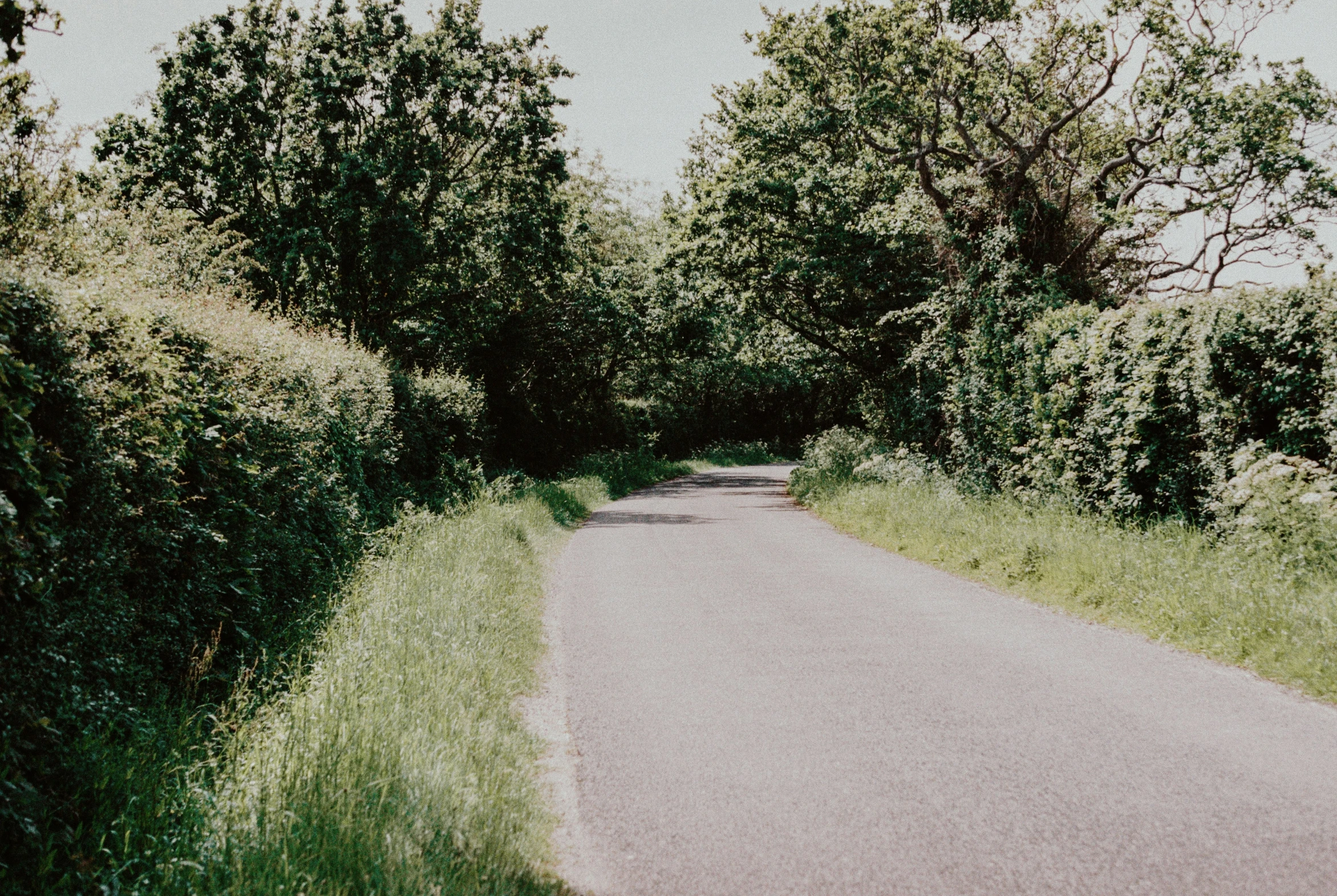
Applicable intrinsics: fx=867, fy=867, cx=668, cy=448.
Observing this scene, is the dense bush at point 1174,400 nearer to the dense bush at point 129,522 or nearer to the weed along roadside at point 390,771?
the weed along roadside at point 390,771

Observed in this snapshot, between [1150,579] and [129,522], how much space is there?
8.67 m

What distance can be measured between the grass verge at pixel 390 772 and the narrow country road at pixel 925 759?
0.37m

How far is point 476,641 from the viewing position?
6895 mm

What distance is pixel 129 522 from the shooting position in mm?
5113

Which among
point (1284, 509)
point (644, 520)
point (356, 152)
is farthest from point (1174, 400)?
point (356, 152)

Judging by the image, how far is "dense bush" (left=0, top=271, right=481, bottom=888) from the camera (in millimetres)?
3594

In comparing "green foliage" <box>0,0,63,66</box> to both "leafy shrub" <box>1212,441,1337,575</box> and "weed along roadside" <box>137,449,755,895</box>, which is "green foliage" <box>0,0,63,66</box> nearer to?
"weed along roadside" <box>137,449,755,895</box>

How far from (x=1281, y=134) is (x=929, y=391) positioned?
819 cm

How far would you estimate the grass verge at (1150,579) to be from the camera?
6629 millimetres

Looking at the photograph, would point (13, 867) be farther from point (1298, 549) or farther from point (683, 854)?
point (1298, 549)

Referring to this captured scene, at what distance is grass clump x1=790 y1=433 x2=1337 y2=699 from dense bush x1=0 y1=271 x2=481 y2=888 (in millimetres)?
7336

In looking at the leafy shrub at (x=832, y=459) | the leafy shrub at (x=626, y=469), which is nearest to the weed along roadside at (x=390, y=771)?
the leafy shrub at (x=832, y=459)

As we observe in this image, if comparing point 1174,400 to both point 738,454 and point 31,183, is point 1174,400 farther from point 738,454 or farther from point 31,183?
point 738,454

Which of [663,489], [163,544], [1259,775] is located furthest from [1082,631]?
[663,489]
